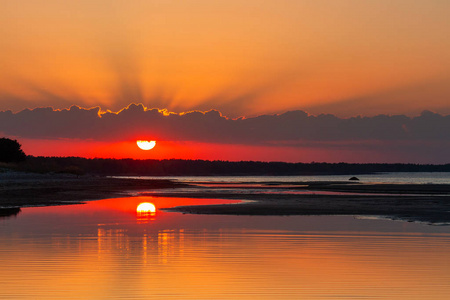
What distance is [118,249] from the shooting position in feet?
73.0

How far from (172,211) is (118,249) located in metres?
19.7

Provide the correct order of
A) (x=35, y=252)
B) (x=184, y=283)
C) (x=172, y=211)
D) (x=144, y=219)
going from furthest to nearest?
(x=172, y=211), (x=144, y=219), (x=35, y=252), (x=184, y=283)

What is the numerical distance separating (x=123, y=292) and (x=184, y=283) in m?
2.02

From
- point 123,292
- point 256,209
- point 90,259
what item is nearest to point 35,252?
point 90,259

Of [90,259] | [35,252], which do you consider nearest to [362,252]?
[90,259]

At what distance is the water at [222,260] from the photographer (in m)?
15.4

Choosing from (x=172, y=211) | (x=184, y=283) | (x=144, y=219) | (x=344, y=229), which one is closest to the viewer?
(x=184, y=283)

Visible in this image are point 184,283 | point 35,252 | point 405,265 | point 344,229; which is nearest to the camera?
point 184,283

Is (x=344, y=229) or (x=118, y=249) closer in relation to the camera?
(x=118, y=249)

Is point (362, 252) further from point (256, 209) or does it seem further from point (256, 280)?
point (256, 209)

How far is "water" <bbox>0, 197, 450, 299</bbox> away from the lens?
1541cm

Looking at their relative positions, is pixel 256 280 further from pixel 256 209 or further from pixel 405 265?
pixel 256 209

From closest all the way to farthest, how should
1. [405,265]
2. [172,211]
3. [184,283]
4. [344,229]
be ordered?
[184,283]
[405,265]
[344,229]
[172,211]

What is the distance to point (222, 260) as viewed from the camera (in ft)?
66.0
